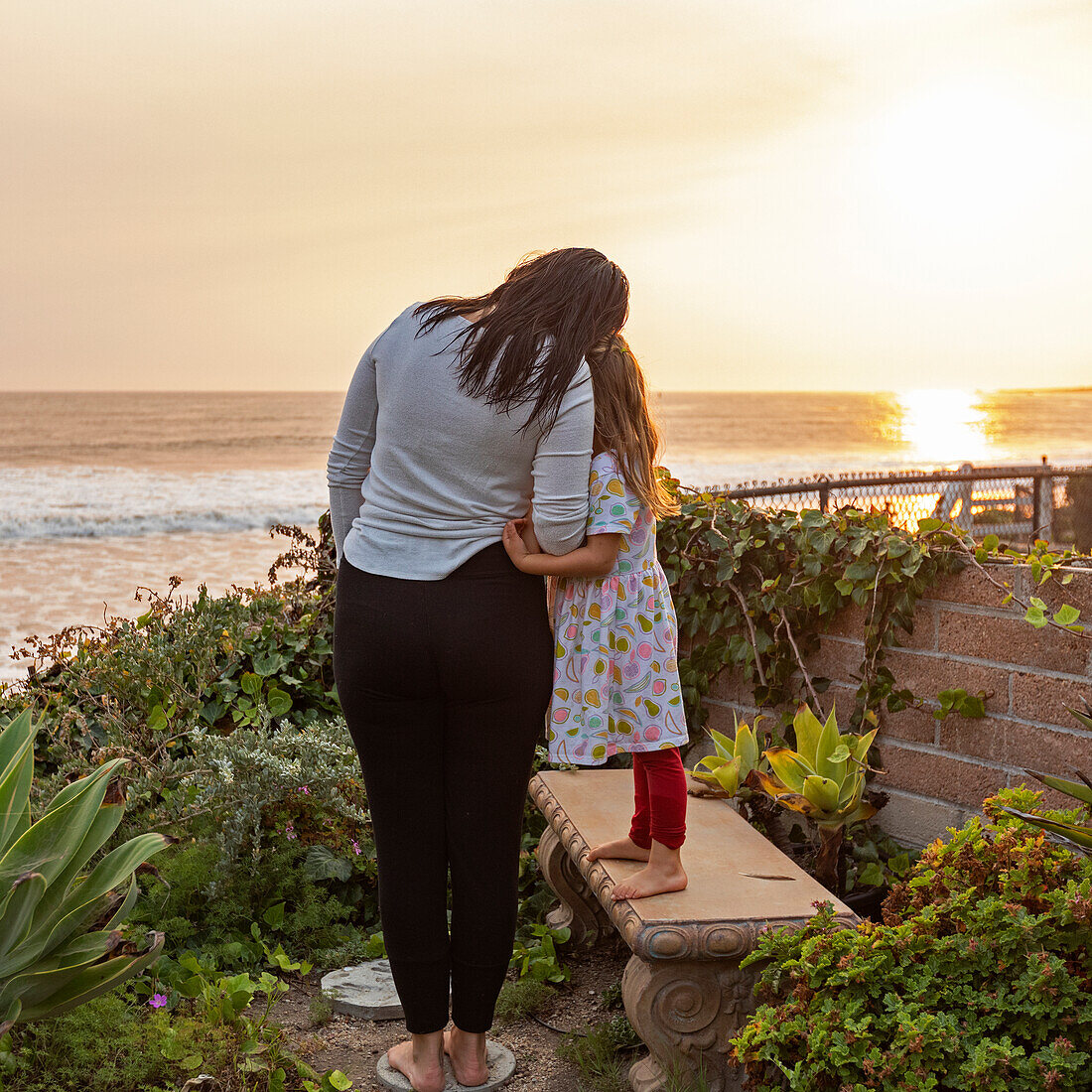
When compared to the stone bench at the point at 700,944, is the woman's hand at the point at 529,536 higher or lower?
higher

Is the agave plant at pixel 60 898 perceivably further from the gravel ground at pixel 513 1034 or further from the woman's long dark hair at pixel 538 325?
the woman's long dark hair at pixel 538 325

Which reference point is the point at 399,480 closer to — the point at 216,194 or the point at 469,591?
the point at 469,591

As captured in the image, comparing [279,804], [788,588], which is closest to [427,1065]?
[279,804]

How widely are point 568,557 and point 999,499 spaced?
23.5ft

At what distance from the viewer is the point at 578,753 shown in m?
2.25

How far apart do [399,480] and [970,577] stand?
1923 millimetres

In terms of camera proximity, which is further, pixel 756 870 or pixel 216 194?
pixel 216 194

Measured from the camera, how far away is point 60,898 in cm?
217

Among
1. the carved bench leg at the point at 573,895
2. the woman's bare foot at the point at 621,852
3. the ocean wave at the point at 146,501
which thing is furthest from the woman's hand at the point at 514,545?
the ocean wave at the point at 146,501

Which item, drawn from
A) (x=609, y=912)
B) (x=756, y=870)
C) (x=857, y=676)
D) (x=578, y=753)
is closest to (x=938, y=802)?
(x=857, y=676)

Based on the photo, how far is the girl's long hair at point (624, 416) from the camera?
2.13 m

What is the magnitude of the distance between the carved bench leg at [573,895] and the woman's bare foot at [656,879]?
79 centimetres

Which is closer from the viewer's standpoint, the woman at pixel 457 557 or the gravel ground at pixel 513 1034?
the woman at pixel 457 557

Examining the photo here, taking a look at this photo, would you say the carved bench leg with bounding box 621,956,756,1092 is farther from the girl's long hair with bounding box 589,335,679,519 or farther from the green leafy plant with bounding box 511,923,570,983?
the girl's long hair with bounding box 589,335,679,519
